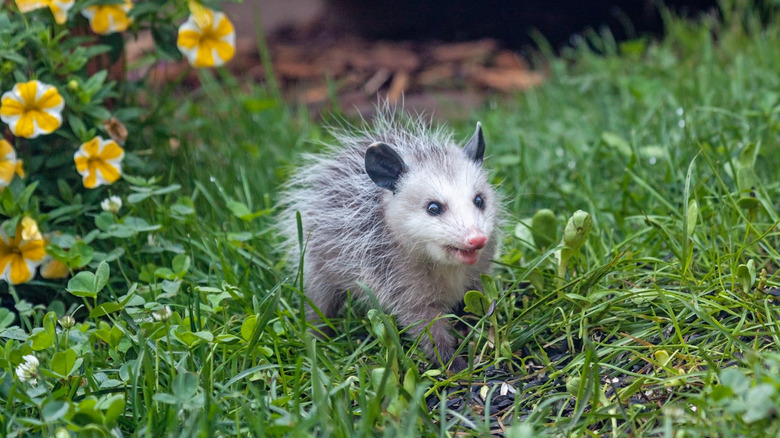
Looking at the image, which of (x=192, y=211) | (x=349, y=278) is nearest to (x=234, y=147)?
(x=192, y=211)

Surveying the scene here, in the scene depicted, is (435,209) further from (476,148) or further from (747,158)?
(747,158)

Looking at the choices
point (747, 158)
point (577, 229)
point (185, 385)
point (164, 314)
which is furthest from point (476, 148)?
point (185, 385)

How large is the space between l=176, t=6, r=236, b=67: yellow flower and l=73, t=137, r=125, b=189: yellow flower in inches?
22.6

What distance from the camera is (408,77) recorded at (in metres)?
6.74

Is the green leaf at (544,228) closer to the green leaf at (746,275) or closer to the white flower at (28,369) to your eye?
the green leaf at (746,275)

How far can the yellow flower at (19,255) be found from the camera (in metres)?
3.07

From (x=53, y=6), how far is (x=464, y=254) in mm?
2007

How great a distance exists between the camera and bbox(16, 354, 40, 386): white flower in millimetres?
2377

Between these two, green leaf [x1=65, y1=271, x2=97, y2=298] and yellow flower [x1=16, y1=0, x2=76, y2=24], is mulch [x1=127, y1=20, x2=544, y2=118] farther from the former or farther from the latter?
green leaf [x1=65, y1=271, x2=97, y2=298]

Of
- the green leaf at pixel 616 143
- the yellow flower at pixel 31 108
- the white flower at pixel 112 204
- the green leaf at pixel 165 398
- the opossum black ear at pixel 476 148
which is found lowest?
the green leaf at pixel 616 143

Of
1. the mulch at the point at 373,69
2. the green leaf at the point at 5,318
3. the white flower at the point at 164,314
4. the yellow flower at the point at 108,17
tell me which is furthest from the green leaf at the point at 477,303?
the mulch at the point at 373,69

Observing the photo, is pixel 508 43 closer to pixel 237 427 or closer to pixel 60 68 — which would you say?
pixel 60 68

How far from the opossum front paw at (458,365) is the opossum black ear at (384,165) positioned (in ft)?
2.11

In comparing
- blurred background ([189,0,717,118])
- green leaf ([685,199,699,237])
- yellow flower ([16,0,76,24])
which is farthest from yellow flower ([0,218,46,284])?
blurred background ([189,0,717,118])
